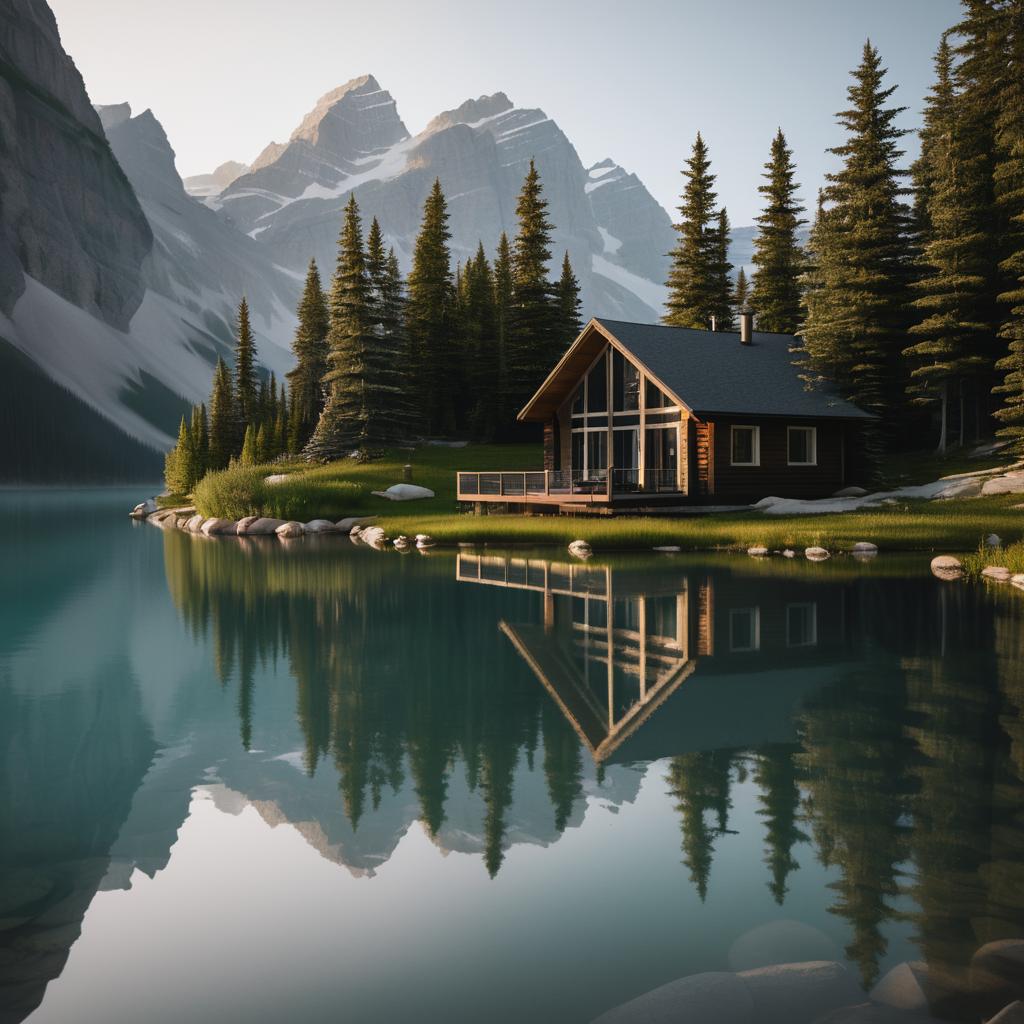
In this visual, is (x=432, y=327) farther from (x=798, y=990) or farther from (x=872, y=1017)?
(x=872, y=1017)

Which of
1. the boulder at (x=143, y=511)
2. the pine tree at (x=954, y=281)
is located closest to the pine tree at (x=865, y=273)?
the pine tree at (x=954, y=281)

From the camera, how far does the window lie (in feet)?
127

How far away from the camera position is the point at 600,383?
133ft

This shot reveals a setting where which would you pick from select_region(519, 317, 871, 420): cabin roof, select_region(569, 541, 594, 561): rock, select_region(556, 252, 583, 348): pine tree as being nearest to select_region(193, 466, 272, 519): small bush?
select_region(519, 317, 871, 420): cabin roof

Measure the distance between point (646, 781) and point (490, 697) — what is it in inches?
129

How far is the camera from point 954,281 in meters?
37.6

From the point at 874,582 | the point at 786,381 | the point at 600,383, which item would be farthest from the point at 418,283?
the point at 874,582

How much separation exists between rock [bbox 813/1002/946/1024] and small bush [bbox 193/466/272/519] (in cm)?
4069

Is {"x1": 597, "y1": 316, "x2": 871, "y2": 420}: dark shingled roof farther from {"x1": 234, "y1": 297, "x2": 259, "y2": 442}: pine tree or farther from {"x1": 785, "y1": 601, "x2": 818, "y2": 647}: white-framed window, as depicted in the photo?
{"x1": 234, "y1": 297, "x2": 259, "y2": 442}: pine tree

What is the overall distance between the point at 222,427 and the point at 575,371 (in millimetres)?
37189

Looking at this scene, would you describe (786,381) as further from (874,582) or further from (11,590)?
(11,590)

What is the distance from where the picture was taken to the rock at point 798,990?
4.83m

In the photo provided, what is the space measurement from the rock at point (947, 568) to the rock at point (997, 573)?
0.48 metres

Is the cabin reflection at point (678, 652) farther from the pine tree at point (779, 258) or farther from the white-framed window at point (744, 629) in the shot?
the pine tree at point (779, 258)
